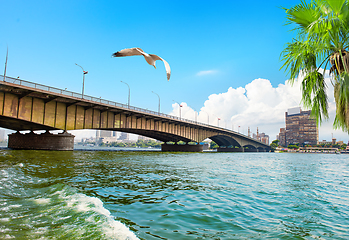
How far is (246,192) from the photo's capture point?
9.62 metres

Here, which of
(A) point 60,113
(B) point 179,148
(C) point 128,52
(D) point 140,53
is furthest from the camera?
(B) point 179,148

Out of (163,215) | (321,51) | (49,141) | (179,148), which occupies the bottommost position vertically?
(179,148)

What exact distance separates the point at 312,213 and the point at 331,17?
5.78 meters

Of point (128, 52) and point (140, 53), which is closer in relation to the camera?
point (128, 52)

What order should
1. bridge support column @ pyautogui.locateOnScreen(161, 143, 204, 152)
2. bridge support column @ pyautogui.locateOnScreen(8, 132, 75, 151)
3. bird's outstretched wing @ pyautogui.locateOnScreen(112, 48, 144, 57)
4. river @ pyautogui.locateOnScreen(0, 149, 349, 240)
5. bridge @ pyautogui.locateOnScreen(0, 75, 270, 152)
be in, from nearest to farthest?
river @ pyautogui.locateOnScreen(0, 149, 349, 240) → bird's outstretched wing @ pyautogui.locateOnScreen(112, 48, 144, 57) → bridge @ pyautogui.locateOnScreen(0, 75, 270, 152) → bridge support column @ pyautogui.locateOnScreen(8, 132, 75, 151) → bridge support column @ pyautogui.locateOnScreen(161, 143, 204, 152)

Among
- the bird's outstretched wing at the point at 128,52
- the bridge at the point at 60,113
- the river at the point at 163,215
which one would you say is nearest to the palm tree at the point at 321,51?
the river at the point at 163,215

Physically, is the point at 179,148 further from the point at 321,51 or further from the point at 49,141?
the point at 321,51

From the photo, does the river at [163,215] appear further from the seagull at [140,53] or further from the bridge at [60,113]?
the bridge at [60,113]

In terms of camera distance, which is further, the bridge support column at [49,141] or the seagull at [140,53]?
the bridge support column at [49,141]

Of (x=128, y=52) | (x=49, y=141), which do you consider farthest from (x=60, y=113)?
(x=128, y=52)

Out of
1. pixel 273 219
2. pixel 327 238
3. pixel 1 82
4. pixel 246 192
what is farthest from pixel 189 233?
pixel 1 82

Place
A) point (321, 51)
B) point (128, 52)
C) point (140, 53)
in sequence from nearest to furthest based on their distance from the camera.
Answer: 1. point (321, 51)
2. point (128, 52)
3. point (140, 53)

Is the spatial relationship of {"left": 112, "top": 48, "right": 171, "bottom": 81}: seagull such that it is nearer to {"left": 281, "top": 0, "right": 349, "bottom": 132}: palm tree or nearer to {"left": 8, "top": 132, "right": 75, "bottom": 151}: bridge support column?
{"left": 281, "top": 0, "right": 349, "bottom": 132}: palm tree

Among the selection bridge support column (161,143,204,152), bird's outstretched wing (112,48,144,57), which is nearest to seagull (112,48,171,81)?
bird's outstretched wing (112,48,144,57)
